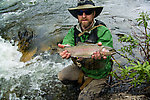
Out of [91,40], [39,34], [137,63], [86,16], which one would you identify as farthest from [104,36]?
[39,34]

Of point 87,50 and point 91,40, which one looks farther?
point 91,40

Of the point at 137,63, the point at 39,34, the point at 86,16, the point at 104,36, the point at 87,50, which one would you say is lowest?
the point at 137,63

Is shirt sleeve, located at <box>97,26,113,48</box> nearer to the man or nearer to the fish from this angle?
the man

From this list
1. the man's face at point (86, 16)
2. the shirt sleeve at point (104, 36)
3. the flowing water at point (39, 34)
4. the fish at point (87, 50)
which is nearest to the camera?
the fish at point (87, 50)

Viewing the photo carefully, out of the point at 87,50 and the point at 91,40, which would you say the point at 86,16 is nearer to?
the point at 91,40

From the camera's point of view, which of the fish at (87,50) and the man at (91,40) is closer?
the fish at (87,50)

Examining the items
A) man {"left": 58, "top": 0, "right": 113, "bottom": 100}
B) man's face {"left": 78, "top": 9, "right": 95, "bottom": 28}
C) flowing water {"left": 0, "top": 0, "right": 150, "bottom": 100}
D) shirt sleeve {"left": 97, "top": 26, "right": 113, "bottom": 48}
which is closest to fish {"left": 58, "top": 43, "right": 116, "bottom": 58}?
man {"left": 58, "top": 0, "right": 113, "bottom": 100}

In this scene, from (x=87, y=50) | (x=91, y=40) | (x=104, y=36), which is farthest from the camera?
(x=91, y=40)

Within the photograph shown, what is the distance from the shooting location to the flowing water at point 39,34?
4.34 meters

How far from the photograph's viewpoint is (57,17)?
8836mm

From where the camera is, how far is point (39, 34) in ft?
23.5

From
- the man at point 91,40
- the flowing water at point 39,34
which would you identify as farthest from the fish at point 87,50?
the flowing water at point 39,34

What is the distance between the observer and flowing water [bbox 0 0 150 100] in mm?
4336

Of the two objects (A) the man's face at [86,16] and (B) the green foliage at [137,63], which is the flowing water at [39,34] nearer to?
(B) the green foliage at [137,63]
